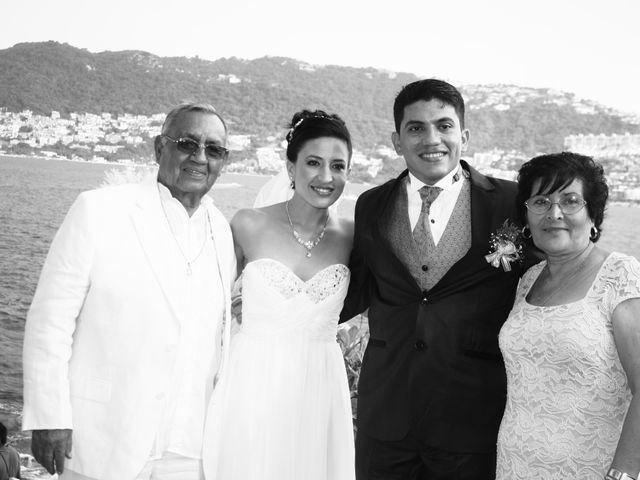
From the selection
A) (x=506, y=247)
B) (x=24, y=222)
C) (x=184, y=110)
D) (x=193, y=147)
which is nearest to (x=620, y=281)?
(x=506, y=247)

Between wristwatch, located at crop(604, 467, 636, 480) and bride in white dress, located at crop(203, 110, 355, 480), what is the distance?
51.7 inches

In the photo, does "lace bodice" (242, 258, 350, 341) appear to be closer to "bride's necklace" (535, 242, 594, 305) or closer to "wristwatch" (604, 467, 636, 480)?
"bride's necklace" (535, 242, 594, 305)

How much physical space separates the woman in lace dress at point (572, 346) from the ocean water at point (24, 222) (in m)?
13.4

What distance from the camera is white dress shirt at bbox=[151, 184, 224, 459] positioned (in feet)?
8.21

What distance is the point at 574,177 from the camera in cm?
245

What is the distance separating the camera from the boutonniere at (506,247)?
2.62m

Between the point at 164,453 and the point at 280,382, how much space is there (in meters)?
0.70

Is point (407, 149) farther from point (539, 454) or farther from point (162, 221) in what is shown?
point (539, 454)

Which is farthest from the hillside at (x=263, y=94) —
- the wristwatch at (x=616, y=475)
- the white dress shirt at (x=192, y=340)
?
the wristwatch at (x=616, y=475)

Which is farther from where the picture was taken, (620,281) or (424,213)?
(424,213)

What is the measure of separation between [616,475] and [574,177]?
1082 mm

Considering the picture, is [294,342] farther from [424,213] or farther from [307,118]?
[307,118]

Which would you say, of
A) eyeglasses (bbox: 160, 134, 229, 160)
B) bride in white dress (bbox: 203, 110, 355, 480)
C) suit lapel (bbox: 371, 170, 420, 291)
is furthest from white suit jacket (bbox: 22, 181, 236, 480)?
suit lapel (bbox: 371, 170, 420, 291)

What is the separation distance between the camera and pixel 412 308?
2.79 metres
